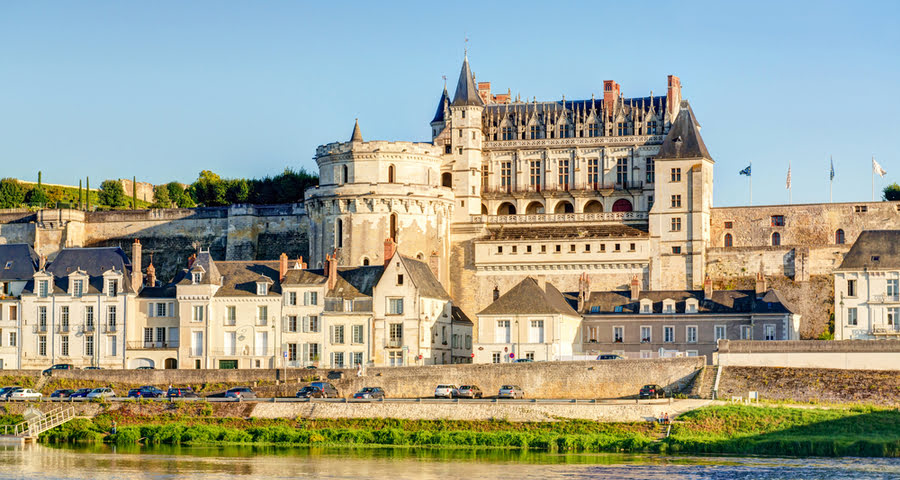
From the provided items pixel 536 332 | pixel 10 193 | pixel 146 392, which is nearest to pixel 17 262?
pixel 146 392

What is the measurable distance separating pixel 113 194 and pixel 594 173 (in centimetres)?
3764

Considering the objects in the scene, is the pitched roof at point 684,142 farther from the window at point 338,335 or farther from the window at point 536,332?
the window at point 338,335

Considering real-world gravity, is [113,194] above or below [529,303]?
above

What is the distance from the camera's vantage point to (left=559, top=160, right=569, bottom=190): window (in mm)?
80938

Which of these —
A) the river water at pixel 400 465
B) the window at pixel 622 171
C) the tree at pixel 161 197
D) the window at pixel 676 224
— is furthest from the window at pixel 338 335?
the tree at pixel 161 197

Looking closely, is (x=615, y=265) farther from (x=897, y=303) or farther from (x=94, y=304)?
(x=94, y=304)

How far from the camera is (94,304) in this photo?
67.1 meters

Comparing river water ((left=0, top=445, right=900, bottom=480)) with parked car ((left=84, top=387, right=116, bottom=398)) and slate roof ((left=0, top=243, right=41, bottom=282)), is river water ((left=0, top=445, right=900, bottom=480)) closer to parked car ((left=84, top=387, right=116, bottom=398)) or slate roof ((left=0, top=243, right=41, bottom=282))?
parked car ((left=84, top=387, right=116, bottom=398))

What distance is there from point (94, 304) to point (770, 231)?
32.3 m

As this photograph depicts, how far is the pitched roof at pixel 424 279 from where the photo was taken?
64.5m

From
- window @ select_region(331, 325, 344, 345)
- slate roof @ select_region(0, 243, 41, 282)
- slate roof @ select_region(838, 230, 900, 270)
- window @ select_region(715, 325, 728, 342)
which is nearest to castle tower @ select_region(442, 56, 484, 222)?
window @ select_region(331, 325, 344, 345)

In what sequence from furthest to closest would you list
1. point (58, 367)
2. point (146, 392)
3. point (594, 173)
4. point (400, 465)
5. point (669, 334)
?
point (594, 173), point (58, 367), point (669, 334), point (146, 392), point (400, 465)

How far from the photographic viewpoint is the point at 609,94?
3196 inches

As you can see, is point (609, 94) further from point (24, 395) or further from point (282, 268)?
point (24, 395)
